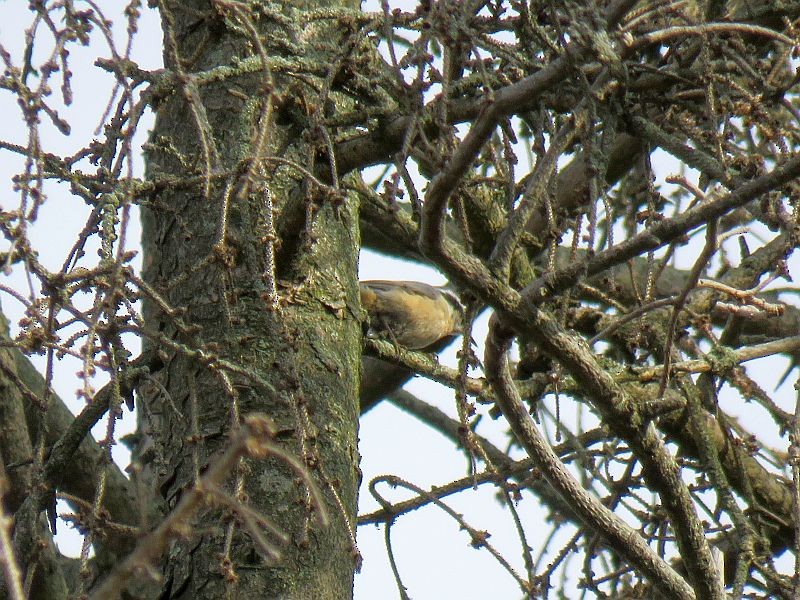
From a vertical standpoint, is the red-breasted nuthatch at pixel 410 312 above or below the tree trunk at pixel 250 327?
above

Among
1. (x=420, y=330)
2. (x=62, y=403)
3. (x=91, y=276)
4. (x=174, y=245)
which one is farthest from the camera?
(x=420, y=330)

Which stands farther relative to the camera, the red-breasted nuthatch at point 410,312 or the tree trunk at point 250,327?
the red-breasted nuthatch at point 410,312

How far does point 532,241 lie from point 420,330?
2.80 meters

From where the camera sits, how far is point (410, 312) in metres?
7.48

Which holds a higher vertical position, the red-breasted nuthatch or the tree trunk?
the red-breasted nuthatch

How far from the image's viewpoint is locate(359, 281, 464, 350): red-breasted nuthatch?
24.3ft

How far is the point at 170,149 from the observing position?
8.88 ft

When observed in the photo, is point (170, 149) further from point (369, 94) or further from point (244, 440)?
point (244, 440)

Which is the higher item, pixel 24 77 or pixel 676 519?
pixel 24 77

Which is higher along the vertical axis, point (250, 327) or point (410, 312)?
point (410, 312)

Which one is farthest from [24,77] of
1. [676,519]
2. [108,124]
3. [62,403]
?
[62,403]

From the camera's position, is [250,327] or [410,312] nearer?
[250,327]

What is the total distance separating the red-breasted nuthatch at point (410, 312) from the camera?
7.40m

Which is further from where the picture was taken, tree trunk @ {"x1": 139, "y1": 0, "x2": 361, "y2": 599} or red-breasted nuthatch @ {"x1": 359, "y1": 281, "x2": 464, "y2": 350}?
red-breasted nuthatch @ {"x1": 359, "y1": 281, "x2": 464, "y2": 350}
